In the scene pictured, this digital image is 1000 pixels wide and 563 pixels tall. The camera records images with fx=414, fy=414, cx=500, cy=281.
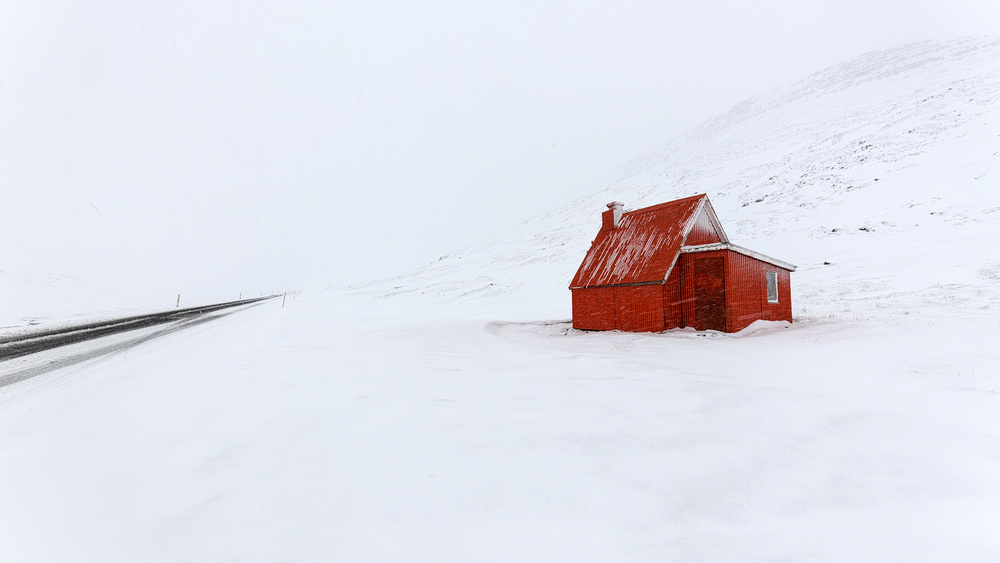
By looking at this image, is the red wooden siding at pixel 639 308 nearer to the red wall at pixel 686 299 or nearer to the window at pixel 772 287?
the red wall at pixel 686 299

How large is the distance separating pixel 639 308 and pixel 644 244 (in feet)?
9.94

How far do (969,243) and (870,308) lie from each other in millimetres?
17559

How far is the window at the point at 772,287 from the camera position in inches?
653

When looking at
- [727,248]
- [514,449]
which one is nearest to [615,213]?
[727,248]

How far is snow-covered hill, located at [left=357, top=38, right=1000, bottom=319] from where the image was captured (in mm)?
24344

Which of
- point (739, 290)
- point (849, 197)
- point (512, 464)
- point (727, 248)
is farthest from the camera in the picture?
point (849, 197)

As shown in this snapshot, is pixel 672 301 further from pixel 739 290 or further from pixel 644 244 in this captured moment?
pixel 644 244

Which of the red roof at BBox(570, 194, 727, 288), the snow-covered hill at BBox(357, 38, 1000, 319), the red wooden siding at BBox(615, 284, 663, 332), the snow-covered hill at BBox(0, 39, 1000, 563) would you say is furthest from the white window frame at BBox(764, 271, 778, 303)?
the red wooden siding at BBox(615, 284, 663, 332)

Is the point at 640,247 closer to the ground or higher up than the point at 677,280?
higher up

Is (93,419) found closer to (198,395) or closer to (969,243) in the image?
(198,395)

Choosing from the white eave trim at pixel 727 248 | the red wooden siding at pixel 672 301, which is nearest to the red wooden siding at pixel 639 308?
the red wooden siding at pixel 672 301

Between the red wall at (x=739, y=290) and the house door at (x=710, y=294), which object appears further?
the house door at (x=710, y=294)

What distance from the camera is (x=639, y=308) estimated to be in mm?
16125

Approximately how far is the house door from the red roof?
45.0 inches
